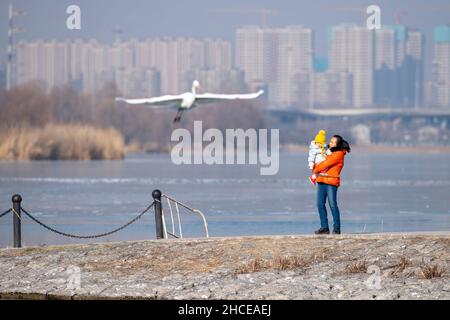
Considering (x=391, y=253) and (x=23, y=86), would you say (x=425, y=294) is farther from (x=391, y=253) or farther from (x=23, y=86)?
(x=23, y=86)

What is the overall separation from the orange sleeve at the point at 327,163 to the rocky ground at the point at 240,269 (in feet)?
3.25

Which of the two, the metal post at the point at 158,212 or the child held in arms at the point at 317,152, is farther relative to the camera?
the metal post at the point at 158,212

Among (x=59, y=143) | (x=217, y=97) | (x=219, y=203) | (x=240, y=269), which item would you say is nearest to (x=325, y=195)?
(x=240, y=269)

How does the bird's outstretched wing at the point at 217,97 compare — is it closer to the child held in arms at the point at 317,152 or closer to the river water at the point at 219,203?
the river water at the point at 219,203

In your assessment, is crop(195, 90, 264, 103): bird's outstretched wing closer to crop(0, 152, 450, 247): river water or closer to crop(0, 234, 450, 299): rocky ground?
crop(0, 152, 450, 247): river water

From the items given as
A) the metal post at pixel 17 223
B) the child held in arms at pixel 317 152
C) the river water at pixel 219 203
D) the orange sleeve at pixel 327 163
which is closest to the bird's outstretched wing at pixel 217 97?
the river water at pixel 219 203

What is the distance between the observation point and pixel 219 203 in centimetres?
3972

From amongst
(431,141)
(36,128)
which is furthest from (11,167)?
(431,141)

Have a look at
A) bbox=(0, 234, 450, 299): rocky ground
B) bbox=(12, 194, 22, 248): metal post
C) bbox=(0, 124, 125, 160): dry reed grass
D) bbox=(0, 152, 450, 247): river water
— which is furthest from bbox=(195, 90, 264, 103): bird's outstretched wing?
bbox=(0, 124, 125, 160): dry reed grass

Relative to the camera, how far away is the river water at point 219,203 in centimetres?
2895

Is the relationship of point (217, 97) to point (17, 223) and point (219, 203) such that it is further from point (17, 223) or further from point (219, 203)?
Result: point (17, 223)

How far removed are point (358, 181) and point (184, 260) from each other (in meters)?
41.6

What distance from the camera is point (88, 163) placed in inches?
3132

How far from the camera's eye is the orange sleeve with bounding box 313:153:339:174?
1986cm
